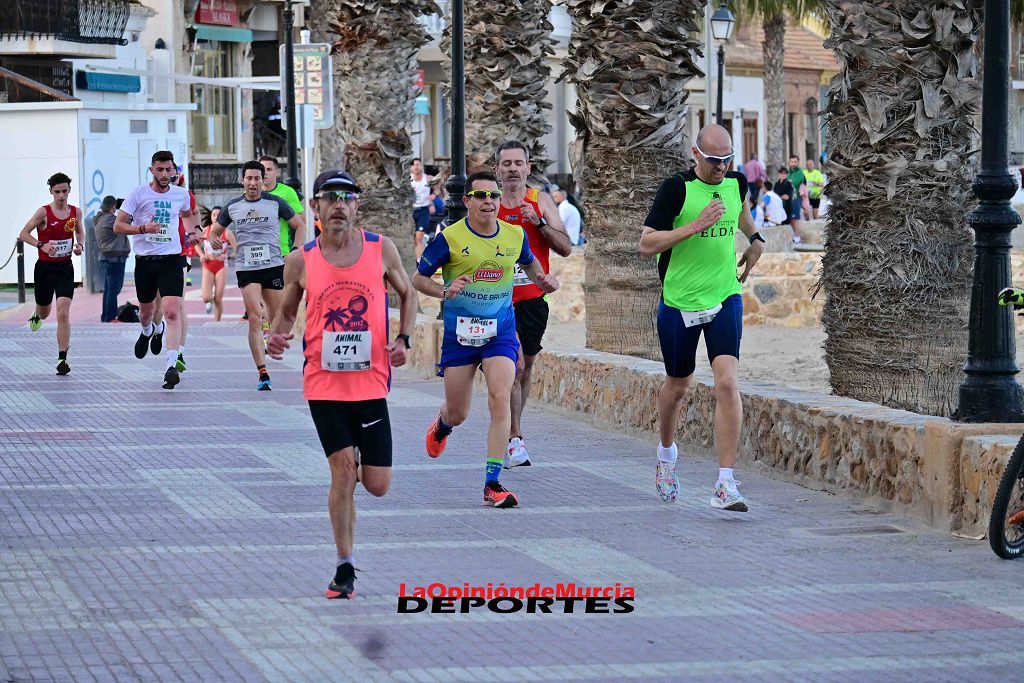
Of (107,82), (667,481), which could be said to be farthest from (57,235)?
(107,82)

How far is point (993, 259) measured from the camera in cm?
906

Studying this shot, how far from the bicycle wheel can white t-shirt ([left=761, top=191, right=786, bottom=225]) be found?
91.2ft

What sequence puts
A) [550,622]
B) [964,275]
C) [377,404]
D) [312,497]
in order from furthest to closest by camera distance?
1. [964,275]
2. [312,497]
3. [377,404]
4. [550,622]

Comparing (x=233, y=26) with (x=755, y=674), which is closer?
(x=755, y=674)

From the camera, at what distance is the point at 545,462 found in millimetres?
11109

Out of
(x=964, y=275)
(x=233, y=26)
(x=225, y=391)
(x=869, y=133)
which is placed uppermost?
(x=233, y=26)

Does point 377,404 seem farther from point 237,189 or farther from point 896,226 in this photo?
point 237,189

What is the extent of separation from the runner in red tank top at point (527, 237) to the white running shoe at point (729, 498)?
185 cm

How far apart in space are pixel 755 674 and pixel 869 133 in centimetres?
529

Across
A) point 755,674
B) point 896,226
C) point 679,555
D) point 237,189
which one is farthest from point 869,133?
point 237,189

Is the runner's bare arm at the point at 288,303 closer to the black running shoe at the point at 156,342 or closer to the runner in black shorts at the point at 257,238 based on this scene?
the runner in black shorts at the point at 257,238

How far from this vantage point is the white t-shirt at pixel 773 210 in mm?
35531

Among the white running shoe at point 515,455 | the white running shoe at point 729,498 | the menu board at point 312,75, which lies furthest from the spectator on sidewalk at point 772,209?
the white running shoe at point 729,498

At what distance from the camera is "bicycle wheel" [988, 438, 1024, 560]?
7.85m
